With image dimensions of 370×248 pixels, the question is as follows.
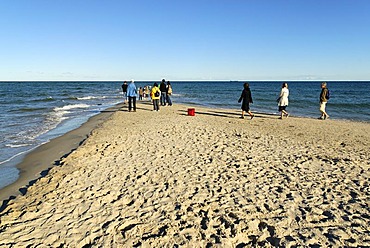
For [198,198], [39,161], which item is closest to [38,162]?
[39,161]

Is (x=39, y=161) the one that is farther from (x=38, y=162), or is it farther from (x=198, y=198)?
(x=198, y=198)

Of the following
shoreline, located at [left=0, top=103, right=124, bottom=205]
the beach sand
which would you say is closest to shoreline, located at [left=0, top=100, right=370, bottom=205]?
shoreline, located at [left=0, top=103, right=124, bottom=205]

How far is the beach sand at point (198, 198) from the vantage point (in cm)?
347

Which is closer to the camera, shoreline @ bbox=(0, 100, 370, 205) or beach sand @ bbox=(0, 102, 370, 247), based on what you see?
beach sand @ bbox=(0, 102, 370, 247)

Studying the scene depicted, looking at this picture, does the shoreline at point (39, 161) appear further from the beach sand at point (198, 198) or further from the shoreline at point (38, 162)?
the beach sand at point (198, 198)

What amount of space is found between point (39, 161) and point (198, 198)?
4.94 meters

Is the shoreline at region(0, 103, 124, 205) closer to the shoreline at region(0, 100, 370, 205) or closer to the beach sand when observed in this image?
the shoreline at region(0, 100, 370, 205)

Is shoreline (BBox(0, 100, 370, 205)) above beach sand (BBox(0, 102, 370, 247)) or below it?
below

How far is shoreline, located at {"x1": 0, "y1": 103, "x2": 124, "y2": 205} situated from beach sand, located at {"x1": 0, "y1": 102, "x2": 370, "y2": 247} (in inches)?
12.6

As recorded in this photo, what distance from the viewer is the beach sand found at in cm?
347

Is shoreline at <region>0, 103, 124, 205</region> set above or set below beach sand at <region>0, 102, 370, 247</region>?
below

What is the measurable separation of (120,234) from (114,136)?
20.0ft

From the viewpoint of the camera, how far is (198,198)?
4.49 meters

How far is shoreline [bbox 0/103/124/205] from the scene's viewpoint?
524 centimetres
